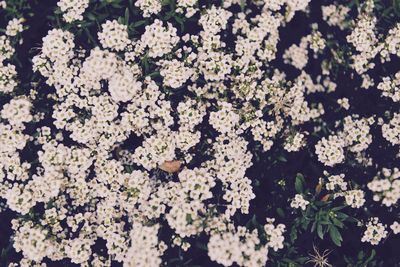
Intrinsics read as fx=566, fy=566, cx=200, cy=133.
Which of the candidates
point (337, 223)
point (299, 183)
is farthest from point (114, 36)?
point (337, 223)

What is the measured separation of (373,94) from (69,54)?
4089mm

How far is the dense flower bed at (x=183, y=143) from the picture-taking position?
6.27 metres

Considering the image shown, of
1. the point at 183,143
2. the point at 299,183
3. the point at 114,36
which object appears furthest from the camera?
the point at 299,183

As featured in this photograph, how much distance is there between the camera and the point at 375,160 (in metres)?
7.31

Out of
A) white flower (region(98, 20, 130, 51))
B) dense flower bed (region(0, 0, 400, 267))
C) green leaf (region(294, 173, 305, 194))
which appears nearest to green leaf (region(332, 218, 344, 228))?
dense flower bed (region(0, 0, 400, 267))

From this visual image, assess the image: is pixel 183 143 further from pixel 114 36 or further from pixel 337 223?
pixel 337 223

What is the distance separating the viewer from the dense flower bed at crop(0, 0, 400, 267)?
6.27 meters

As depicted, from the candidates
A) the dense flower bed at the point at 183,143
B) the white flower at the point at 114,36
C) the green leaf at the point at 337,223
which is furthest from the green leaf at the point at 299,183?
the white flower at the point at 114,36

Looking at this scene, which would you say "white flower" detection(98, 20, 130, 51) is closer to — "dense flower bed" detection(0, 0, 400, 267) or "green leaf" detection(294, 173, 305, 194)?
"dense flower bed" detection(0, 0, 400, 267)

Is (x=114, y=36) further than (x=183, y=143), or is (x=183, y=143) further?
(x=183, y=143)

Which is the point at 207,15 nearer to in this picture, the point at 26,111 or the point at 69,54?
the point at 69,54

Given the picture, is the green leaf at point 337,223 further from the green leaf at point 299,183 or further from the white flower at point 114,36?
the white flower at point 114,36

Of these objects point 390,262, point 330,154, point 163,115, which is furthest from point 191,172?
point 390,262

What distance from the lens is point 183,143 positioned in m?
6.48
